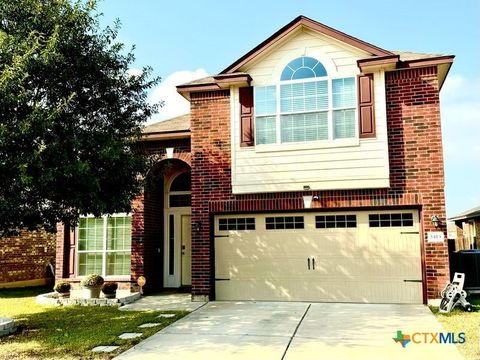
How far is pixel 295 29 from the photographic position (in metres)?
11.2

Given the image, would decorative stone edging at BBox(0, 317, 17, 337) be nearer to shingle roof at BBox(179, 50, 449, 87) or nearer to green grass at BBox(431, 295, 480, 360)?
shingle roof at BBox(179, 50, 449, 87)

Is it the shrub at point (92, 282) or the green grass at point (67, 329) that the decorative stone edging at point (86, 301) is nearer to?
the green grass at point (67, 329)

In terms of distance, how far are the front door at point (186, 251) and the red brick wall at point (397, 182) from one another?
2359 mm

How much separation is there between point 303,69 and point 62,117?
571cm

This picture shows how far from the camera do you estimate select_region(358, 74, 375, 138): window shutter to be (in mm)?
10602

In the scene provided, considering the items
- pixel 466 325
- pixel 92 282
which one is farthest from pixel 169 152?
pixel 466 325

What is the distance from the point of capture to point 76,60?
8477mm

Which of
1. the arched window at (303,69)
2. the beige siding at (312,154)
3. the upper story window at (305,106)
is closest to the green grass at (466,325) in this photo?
the beige siding at (312,154)

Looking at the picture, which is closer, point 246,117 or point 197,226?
point 246,117

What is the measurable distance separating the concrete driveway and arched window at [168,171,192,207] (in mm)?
4372

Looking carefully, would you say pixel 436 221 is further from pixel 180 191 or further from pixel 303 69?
pixel 180 191


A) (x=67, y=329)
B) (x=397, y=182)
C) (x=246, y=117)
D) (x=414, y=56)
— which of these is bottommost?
(x=67, y=329)

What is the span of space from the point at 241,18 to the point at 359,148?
13.0ft

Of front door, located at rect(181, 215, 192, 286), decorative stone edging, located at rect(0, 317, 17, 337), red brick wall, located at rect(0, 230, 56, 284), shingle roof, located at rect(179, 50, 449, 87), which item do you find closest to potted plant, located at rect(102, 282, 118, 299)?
front door, located at rect(181, 215, 192, 286)
